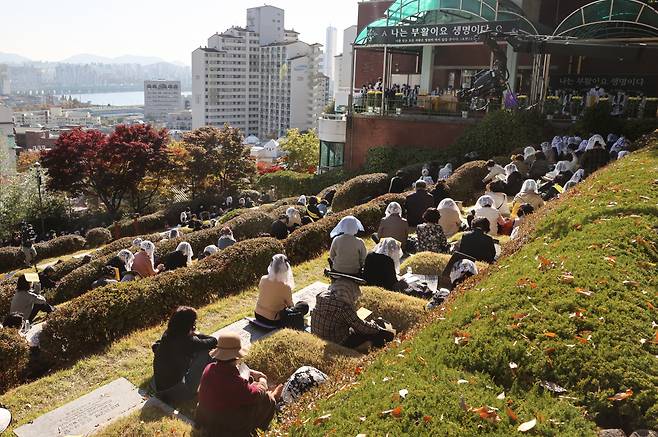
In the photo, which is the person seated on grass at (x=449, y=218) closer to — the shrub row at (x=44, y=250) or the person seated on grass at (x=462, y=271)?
the person seated on grass at (x=462, y=271)

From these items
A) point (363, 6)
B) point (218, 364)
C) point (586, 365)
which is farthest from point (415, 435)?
point (363, 6)

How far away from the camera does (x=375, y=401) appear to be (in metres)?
4.10

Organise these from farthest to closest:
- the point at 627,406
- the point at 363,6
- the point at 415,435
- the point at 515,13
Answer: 1. the point at 363,6
2. the point at 515,13
3. the point at 627,406
4. the point at 415,435

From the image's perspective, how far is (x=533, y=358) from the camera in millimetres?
4461

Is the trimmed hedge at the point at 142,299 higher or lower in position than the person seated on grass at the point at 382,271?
lower

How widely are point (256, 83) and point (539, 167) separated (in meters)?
134

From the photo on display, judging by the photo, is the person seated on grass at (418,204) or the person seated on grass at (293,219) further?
the person seated on grass at (293,219)

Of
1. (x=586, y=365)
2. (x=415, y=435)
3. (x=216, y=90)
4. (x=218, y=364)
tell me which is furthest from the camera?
(x=216, y=90)

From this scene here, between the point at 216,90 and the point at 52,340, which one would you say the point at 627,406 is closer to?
the point at 52,340

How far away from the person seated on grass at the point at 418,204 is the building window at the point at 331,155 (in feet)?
57.6

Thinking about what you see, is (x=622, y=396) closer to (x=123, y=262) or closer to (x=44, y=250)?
(x=123, y=262)

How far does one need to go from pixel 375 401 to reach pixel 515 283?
2326mm

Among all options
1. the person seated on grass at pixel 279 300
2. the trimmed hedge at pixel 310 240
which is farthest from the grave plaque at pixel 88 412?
the trimmed hedge at pixel 310 240

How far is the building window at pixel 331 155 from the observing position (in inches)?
1209
